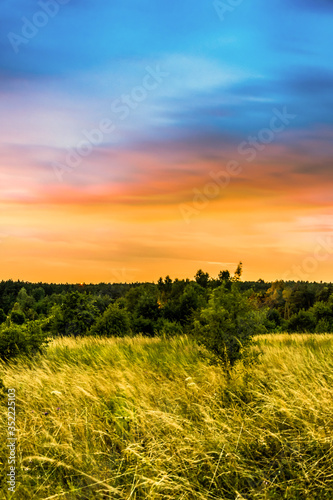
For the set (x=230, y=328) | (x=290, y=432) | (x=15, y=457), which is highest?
(x=230, y=328)

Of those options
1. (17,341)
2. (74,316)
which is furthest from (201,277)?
(17,341)

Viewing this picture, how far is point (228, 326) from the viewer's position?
9.85 meters

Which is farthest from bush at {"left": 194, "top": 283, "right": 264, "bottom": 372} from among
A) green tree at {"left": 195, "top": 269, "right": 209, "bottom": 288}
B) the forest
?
green tree at {"left": 195, "top": 269, "right": 209, "bottom": 288}

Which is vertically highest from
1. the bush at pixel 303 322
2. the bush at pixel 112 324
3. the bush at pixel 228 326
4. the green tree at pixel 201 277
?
the green tree at pixel 201 277

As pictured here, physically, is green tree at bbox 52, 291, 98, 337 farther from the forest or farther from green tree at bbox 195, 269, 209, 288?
green tree at bbox 195, 269, 209, 288

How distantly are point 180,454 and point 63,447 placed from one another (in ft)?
4.50

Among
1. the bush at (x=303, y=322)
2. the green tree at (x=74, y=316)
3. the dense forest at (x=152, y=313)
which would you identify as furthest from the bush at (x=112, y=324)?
the bush at (x=303, y=322)

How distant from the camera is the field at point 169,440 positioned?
455 cm

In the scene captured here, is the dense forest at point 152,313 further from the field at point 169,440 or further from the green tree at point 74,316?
the field at point 169,440

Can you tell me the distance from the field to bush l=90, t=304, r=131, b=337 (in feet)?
44.0

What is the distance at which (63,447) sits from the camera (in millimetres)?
5355

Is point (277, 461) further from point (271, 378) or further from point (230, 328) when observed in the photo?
point (230, 328)

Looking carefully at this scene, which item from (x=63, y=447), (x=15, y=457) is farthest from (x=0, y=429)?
(x=63, y=447)

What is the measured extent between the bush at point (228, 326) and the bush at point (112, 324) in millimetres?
12208
